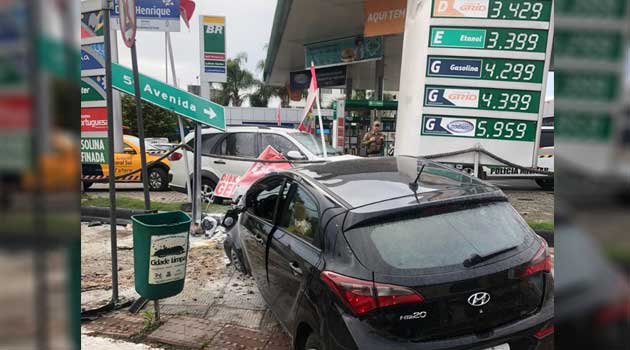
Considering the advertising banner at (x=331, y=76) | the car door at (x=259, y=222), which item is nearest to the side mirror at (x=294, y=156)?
the car door at (x=259, y=222)

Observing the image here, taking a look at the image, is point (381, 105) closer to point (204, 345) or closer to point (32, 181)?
point (204, 345)

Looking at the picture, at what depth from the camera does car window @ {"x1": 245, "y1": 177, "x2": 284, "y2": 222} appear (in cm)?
408

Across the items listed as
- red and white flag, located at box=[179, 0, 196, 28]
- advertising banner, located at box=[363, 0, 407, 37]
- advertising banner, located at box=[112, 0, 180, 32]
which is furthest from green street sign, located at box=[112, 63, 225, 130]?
advertising banner, located at box=[363, 0, 407, 37]

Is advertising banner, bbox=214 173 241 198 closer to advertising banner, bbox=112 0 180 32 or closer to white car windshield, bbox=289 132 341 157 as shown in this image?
white car windshield, bbox=289 132 341 157

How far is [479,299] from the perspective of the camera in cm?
236

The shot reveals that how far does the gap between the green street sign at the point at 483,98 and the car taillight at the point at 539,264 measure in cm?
464

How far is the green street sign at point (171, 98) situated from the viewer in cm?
505

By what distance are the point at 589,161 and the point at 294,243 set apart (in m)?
2.67

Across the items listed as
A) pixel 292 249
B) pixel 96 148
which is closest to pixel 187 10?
pixel 96 148

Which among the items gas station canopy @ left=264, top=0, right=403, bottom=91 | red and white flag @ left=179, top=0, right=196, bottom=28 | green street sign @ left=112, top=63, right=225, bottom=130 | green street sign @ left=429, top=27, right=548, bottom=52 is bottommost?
green street sign @ left=112, top=63, right=225, bottom=130

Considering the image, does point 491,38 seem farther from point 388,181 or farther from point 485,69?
point 388,181

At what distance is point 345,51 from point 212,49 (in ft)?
37.3

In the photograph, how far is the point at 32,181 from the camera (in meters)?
0.43

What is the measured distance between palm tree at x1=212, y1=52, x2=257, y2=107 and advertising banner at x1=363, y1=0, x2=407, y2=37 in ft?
116
